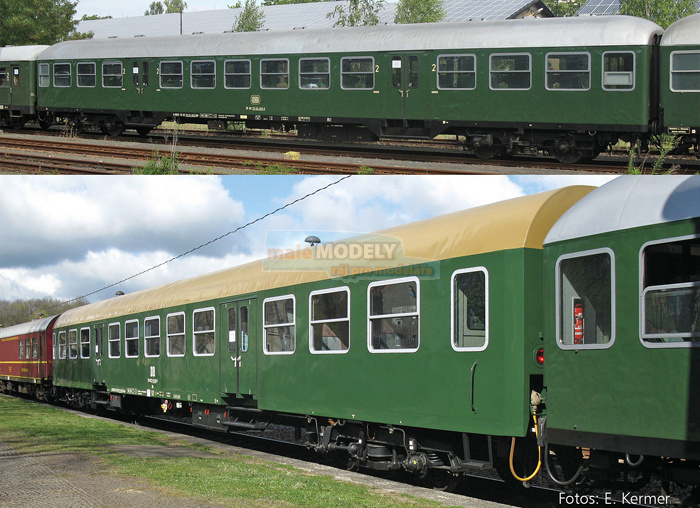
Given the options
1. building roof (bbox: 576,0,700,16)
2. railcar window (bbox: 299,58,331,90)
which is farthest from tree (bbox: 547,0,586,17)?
railcar window (bbox: 299,58,331,90)

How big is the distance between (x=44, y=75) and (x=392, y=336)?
20886 mm

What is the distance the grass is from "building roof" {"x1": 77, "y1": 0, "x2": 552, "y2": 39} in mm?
35826

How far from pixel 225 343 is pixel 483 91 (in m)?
8.82

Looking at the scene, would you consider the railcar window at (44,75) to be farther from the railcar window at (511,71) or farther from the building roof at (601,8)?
the building roof at (601,8)

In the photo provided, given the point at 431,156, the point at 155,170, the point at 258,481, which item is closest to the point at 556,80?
the point at 431,156

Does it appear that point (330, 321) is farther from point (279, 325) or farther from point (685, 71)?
point (685, 71)

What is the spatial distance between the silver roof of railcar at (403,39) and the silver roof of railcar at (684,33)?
0.37m

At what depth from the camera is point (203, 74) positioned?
849 inches

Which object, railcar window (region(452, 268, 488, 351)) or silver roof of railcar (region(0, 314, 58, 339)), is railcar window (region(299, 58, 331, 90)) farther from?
railcar window (region(452, 268, 488, 351))

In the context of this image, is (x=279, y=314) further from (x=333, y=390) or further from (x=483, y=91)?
(x=483, y=91)

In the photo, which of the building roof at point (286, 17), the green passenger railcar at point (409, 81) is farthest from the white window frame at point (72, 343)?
the building roof at point (286, 17)

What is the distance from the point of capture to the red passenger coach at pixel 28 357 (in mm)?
25281

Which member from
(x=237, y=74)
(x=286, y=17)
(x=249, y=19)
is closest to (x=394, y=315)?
(x=237, y=74)

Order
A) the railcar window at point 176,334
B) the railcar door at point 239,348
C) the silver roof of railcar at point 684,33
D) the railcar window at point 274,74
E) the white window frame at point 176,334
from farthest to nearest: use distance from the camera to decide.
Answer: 1. the railcar window at point 274,74
2. the silver roof of railcar at point 684,33
3. the railcar window at point 176,334
4. the white window frame at point 176,334
5. the railcar door at point 239,348
